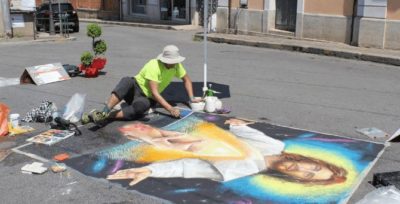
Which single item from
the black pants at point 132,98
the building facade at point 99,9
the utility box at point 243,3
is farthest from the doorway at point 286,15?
the building facade at point 99,9

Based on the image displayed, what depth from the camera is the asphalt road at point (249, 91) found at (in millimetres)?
4965

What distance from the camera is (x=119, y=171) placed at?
5.28 m

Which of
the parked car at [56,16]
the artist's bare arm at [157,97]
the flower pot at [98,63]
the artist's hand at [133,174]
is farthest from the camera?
the parked car at [56,16]

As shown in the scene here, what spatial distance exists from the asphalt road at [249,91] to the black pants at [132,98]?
127 cm

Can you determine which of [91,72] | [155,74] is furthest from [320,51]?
[155,74]

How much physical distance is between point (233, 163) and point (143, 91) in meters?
2.27

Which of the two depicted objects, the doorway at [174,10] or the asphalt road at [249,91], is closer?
the asphalt road at [249,91]

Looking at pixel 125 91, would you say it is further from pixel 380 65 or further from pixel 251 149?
pixel 380 65

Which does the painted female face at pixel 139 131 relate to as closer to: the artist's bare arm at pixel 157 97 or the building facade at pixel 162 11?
the artist's bare arm at pixel 157 97

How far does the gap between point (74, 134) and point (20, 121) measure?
1.16 meters

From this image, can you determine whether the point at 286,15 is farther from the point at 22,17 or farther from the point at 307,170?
the point at 307,170

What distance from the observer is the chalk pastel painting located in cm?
475

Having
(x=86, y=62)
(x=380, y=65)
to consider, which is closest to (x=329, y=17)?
(x=380, y=65)

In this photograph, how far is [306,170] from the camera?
5.27m
